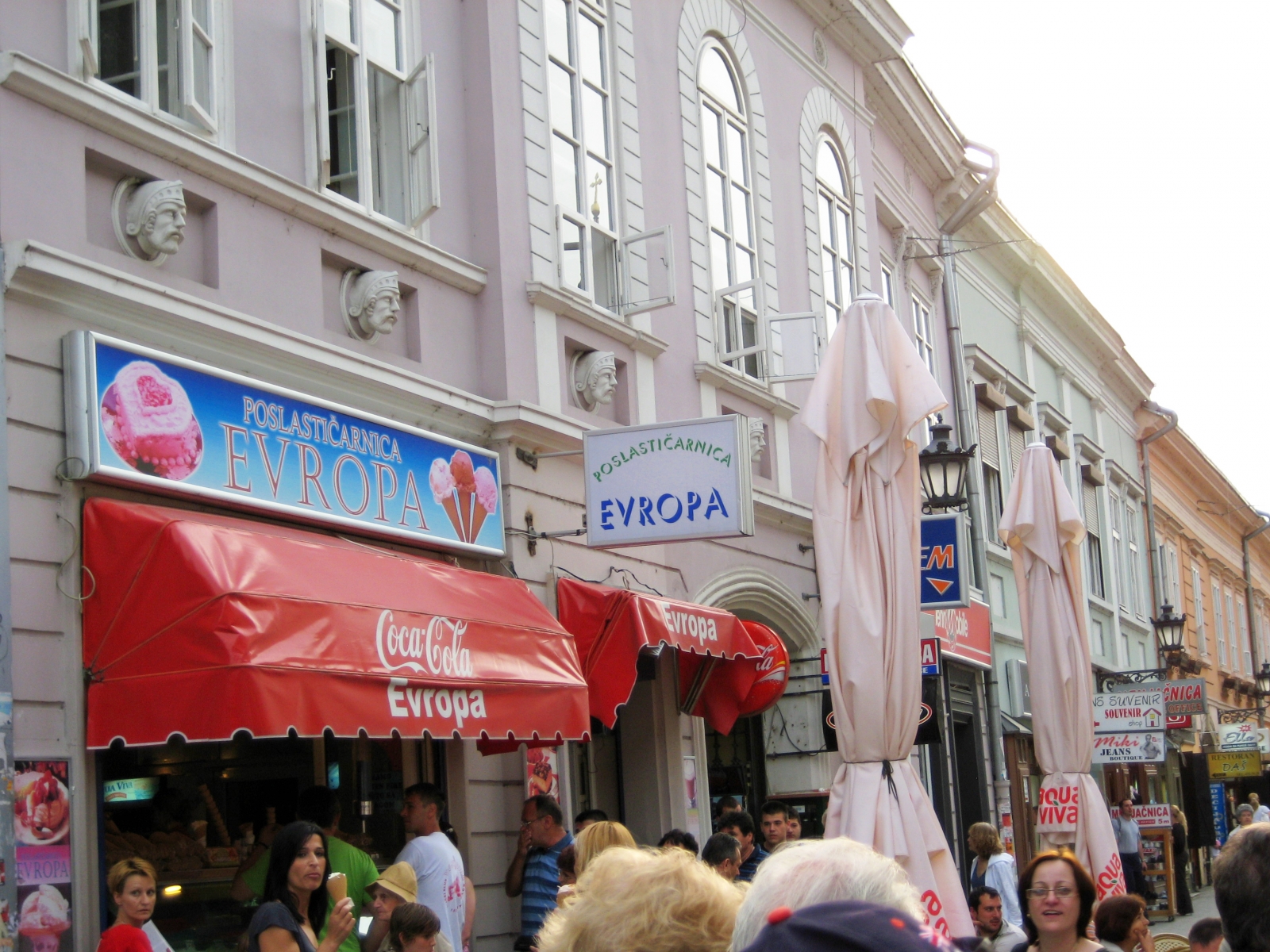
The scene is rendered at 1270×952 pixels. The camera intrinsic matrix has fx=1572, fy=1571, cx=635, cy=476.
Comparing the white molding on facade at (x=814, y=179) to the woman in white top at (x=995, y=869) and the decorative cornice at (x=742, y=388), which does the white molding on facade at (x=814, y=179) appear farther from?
the woman in white top at (x=995, y=869)

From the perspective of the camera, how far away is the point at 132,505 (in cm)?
773

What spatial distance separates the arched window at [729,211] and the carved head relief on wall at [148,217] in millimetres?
6993

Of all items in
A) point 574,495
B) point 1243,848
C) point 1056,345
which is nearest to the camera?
point 1243,848

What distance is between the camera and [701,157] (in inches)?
587

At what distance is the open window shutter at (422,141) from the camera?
34.1 ft

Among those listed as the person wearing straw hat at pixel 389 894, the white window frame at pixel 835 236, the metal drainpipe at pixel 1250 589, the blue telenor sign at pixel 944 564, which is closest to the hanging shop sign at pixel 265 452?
the person wearing straw hat at pixel 389 894

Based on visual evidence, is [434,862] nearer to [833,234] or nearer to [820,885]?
[820,885]

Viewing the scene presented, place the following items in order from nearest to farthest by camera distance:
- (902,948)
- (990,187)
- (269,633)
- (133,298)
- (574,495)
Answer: (902,948), (269,633), (133,298), (574,495), (990,187)

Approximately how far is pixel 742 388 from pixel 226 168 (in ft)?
22.9

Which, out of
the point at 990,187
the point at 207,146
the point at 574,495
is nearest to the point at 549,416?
the point at 574,495

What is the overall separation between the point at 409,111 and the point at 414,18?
87 cm

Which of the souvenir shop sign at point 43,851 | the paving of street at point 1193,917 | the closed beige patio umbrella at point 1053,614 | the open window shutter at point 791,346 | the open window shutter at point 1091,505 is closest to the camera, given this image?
the souvenir shop sign at point 43,851

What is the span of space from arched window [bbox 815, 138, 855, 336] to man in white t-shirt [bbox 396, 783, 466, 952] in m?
9.63

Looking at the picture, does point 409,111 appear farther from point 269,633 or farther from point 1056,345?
point 1056,345
